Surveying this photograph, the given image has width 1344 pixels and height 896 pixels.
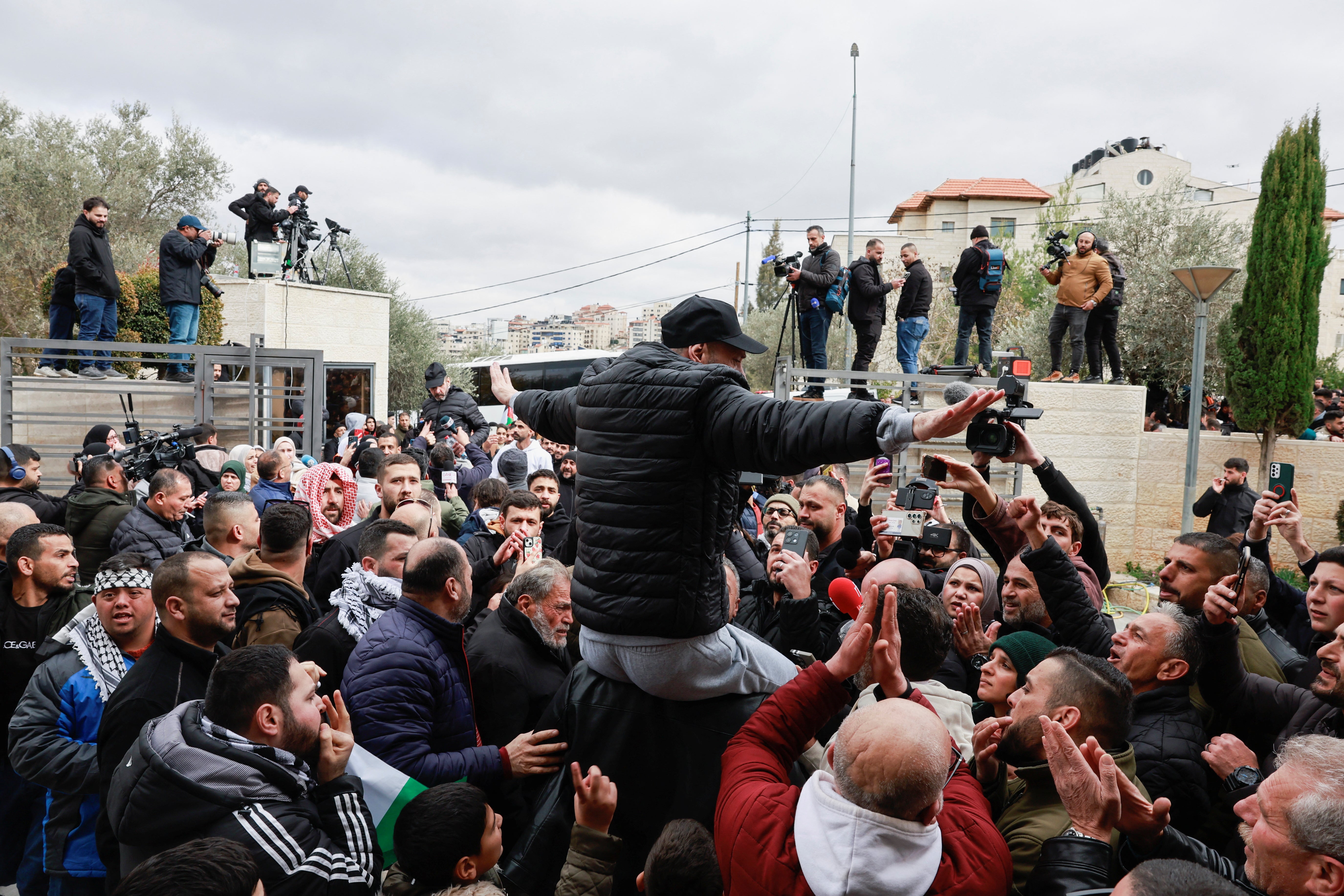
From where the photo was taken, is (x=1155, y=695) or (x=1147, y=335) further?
(x=1147, y=335)

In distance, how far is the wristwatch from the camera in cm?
243

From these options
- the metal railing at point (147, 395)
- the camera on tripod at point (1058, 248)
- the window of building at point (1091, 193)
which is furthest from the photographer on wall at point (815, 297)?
the window of building at point (1091, 193)

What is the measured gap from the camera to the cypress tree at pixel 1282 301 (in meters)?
13.0

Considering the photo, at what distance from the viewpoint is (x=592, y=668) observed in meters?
2.58

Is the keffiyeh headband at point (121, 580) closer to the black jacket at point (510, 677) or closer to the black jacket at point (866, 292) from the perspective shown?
the black jacket at point (510, 677)

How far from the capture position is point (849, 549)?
172 inches

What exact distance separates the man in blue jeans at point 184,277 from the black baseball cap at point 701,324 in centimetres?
1053

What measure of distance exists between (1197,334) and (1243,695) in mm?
6621

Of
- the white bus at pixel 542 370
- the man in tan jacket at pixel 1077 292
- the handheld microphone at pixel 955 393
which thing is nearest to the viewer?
the handheld microphone at pixel 955 393

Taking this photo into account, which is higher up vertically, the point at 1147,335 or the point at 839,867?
the point at 1147,335

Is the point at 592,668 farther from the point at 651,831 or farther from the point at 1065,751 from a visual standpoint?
the point at 1065,751

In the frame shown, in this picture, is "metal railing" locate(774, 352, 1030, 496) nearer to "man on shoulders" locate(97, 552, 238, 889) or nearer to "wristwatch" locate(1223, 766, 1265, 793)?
"wristwatch" locate(1223, 766, 1265, 793)

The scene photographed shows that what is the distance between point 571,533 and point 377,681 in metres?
2.20

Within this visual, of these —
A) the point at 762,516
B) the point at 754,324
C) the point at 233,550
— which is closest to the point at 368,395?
the point at 762,516
